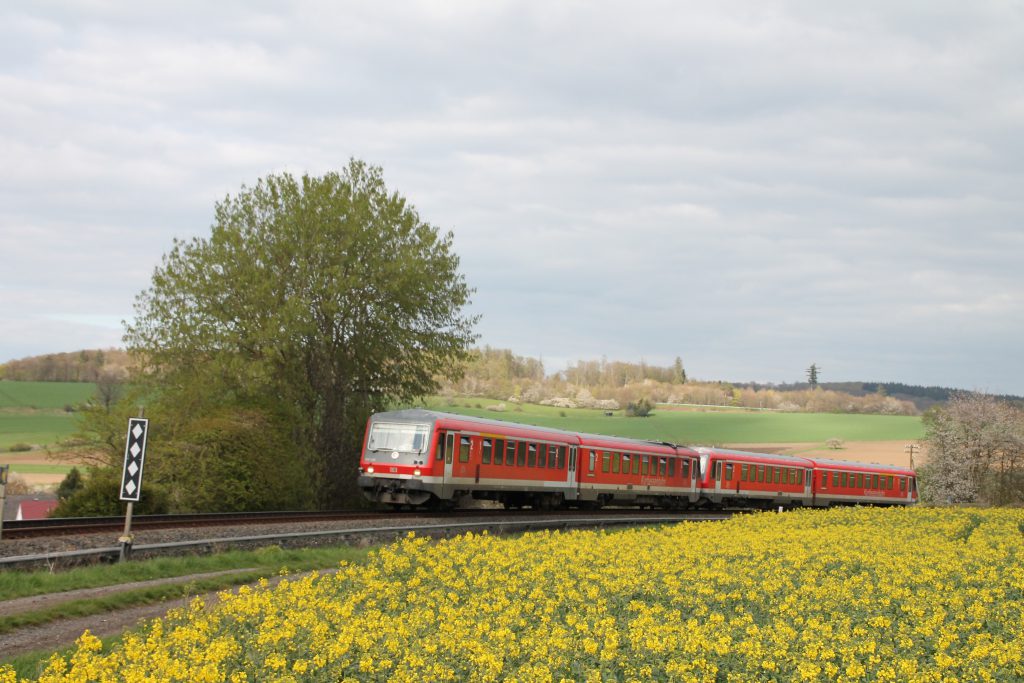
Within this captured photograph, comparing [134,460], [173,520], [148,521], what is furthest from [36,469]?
[134,460]

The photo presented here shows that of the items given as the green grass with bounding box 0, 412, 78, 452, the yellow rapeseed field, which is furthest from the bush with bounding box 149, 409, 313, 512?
the green grass with bounding box 0, 412, 78, 452

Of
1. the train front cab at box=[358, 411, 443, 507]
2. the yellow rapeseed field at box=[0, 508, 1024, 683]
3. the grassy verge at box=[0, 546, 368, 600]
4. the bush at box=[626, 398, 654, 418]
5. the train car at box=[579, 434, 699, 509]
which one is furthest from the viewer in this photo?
the bush at box=[626, 398, 654, 418]

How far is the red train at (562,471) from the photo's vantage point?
3147cm

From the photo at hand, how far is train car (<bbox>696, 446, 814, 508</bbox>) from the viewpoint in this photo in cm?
4628

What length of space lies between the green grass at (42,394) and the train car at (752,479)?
74.6 metres

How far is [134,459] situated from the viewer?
19.9 m

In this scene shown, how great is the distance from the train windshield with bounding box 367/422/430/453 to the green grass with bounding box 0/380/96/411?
77636 millimetres

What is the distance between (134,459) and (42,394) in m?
98.4

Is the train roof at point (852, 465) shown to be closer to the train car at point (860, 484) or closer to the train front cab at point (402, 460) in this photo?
the train car at point (860, 484)

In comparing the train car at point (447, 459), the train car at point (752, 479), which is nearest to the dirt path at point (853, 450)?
the train car at point (752, 479)

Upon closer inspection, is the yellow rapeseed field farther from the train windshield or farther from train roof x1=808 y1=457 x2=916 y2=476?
train roof x1=808 y1=457 x2=916 y2=476

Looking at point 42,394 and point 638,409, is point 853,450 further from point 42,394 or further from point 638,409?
point 42,394

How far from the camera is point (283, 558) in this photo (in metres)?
20.2

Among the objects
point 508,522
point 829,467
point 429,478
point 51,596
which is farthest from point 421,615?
point 829,467
